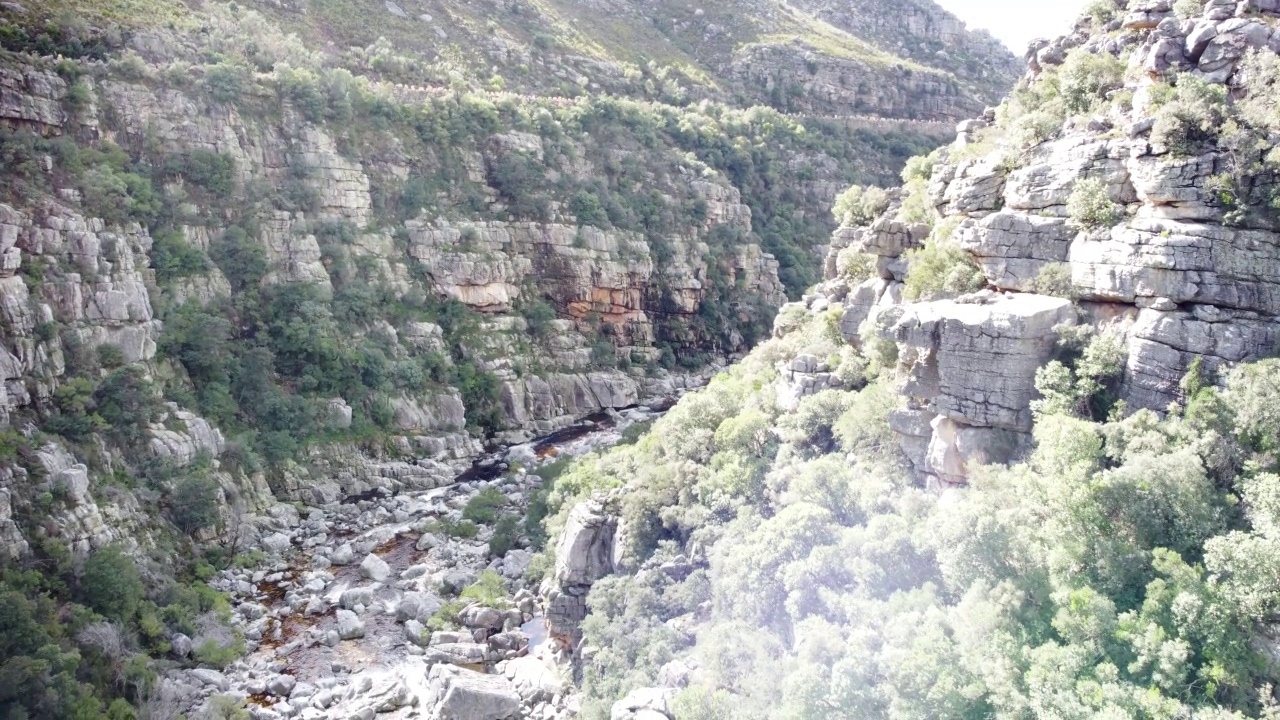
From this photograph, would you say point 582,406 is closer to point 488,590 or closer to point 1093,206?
point 488,590

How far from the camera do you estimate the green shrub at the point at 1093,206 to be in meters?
20.1

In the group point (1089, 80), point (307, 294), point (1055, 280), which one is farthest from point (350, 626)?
point (1089, 80)

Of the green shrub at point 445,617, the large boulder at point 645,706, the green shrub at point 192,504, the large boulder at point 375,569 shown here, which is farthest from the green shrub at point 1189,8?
the green shrub at point 192,504

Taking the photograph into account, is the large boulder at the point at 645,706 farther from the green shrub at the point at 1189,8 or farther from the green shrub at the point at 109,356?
the green shrub at the point at 109,356

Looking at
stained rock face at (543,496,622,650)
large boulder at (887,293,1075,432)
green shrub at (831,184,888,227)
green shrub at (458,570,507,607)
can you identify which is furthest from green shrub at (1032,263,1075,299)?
green shrub at (458,570,507,607)

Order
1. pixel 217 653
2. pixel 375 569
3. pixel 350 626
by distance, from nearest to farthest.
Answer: pixel 217 653, pixel 350 626, pixel 375 569

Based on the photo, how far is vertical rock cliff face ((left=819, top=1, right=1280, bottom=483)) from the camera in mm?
18578

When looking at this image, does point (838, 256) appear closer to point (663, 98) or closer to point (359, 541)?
point (359, 541)

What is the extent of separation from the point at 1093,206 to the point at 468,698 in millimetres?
19807

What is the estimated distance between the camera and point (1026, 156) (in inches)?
904

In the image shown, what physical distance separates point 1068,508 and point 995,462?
2.36m

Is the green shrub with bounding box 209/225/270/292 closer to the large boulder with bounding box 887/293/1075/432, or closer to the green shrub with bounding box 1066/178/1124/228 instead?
the large boulder with bounding box 887/293/1075/432

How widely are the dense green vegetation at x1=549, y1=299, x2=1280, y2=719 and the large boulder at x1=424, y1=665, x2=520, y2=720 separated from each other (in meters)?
2.56

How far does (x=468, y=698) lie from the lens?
82.7 ft
